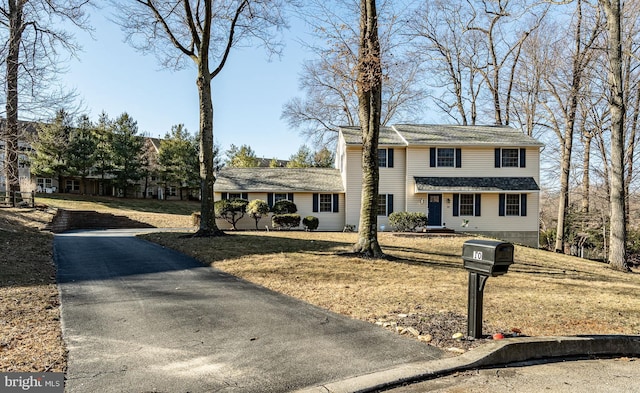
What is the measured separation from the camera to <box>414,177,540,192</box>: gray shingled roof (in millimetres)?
21031

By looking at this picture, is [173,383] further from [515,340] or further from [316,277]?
[316,277]

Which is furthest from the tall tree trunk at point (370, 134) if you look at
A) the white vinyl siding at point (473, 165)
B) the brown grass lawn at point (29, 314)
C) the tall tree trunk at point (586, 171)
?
the tall tree trunk at point (586, 171)

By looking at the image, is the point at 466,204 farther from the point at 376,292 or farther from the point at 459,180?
the point at 376,292

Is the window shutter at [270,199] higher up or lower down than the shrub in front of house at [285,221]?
higher up

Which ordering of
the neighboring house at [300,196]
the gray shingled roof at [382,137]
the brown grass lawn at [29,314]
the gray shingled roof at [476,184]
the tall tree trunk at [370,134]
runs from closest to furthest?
the brown grass lawn at [29,314], the tall tree trunk at [370,134], the gray shingled roof at [476,184], the gray shingled roof at [382,137], the neighboring house at [300,196]

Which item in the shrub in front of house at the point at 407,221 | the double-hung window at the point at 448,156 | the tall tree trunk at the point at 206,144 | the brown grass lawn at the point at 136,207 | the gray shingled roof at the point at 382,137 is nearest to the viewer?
the tall tree trunk at the point at 206,144

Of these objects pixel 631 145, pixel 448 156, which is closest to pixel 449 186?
pixel 448 156

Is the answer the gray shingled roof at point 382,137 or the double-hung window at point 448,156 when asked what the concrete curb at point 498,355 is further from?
the double-hung window at point 448,156

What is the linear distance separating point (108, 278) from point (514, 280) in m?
8.78

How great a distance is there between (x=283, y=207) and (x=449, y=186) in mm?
9482

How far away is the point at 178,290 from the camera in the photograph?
21.9 feet

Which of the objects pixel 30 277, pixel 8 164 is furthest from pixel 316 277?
pixel 8 164

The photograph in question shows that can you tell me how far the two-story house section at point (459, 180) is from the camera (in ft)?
71.2

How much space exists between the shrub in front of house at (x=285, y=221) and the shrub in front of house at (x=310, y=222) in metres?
0.41
